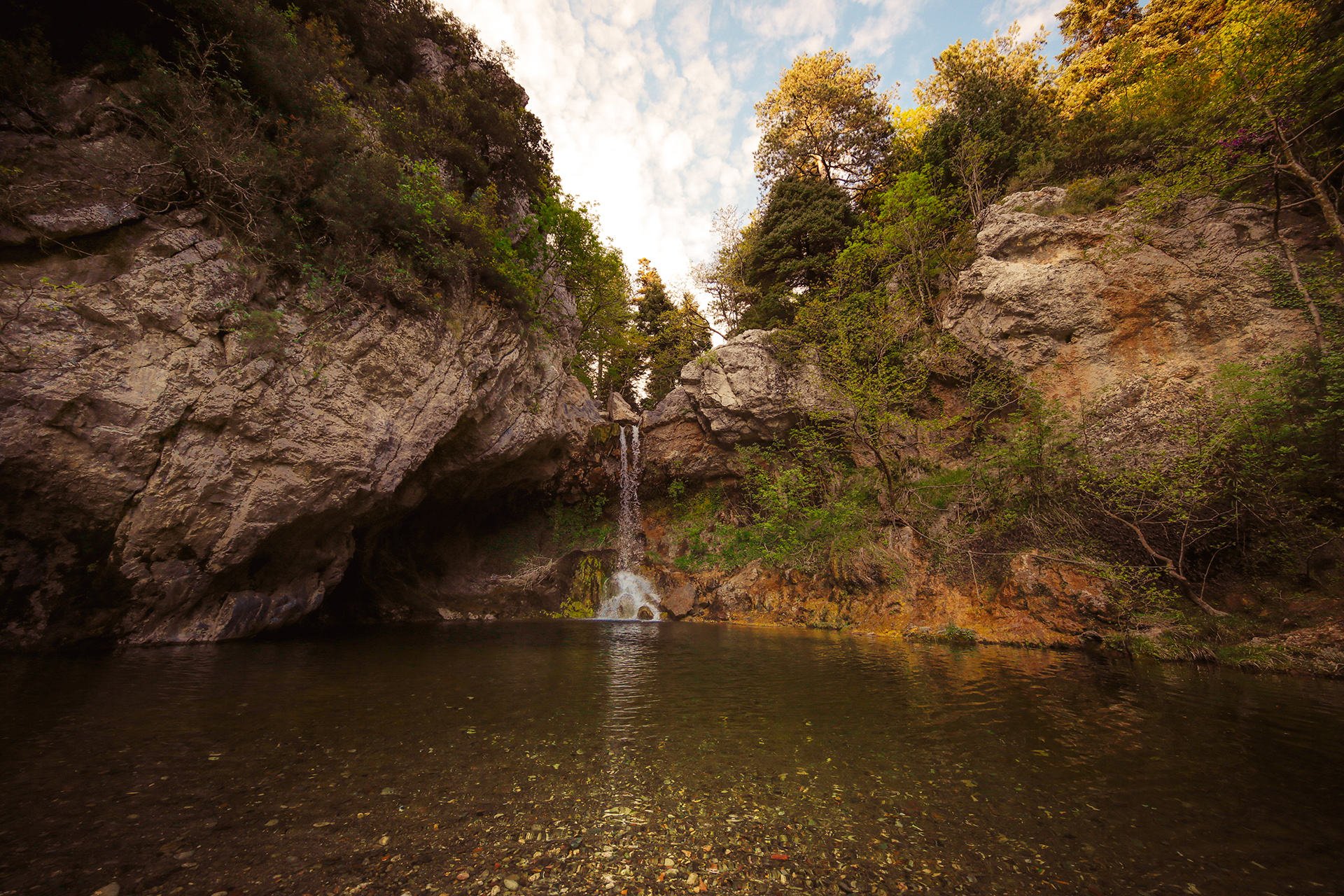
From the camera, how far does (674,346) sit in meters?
25.9

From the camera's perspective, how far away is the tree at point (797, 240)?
2067cm

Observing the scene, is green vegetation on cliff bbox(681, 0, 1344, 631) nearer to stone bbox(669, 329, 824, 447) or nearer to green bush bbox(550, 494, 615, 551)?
stone bbox(669, 329, 824, 447)

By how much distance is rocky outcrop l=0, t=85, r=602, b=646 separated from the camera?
22.5ft

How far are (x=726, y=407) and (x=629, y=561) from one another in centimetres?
814

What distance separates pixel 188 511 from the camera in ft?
26.5

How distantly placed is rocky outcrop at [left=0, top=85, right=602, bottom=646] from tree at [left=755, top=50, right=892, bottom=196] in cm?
2094

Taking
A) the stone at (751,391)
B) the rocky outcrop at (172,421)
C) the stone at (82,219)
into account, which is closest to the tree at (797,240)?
the stone at (751,391)

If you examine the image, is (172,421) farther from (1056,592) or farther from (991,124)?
(991,124)

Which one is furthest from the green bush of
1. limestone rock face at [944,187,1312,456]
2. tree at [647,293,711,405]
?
limestone rock face at [944,187,1312,456]

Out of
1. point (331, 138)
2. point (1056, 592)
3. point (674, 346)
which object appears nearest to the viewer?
point (331, 138)

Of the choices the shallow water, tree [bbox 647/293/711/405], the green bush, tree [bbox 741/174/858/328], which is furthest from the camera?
tree [bbox 647/293/711/405]

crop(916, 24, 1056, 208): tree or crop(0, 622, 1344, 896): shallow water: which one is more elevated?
crop(916, 24, 1056, 208): tree

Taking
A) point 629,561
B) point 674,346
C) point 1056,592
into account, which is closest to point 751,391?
point 674,346

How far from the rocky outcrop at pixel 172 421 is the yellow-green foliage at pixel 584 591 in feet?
28.6
